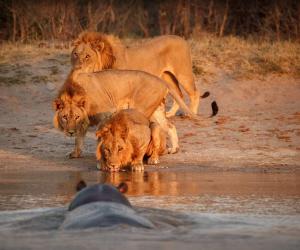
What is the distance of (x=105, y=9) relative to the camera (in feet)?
71.7

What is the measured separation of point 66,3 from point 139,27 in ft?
10.4

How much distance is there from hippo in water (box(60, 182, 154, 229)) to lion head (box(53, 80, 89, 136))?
4.77 metres

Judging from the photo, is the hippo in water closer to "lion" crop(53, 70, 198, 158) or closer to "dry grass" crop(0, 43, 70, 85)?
"lion" crop(53, 70, 198, 158)

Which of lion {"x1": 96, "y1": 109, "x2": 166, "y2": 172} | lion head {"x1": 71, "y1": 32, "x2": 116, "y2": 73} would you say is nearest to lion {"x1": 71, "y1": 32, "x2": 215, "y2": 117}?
lion head {"x1": 71, "y1": 32, "x2": 116, "y2": 73}

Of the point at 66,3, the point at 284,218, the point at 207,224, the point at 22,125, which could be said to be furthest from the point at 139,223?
the point at 66,3

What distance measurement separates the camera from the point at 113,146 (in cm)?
1154

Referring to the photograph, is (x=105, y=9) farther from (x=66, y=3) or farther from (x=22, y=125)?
(x=22, y=125)

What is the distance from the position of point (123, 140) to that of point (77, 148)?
117 cm

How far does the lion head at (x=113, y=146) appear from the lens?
1153 centimetres

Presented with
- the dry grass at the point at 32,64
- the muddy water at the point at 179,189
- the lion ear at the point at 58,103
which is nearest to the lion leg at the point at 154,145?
the muddy water at the point at 179,189

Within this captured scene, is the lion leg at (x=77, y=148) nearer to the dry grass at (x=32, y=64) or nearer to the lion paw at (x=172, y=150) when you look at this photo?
the lion paw at (x=172, y=150)

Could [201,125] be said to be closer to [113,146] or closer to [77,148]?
[77,148]

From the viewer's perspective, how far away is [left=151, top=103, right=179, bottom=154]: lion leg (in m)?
13.1

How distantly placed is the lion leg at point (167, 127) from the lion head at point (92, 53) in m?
1.21
